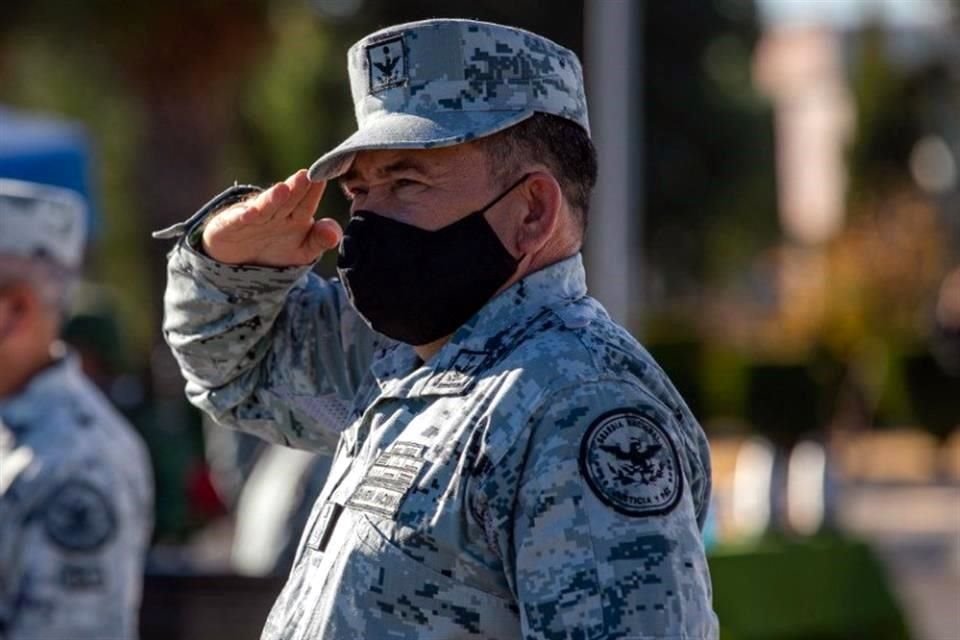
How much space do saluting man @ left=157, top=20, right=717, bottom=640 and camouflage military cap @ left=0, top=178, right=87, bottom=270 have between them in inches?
44.5

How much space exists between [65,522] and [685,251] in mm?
30232

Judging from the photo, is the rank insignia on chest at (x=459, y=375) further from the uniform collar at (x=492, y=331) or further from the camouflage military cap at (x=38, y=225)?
the camouflage military cap at (x=38, y=225)

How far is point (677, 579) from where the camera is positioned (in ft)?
7.01

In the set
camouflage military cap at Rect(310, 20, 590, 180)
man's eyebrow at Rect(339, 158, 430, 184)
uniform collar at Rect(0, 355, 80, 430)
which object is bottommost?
uniform collar at Rect(0, 355, 80, 430)

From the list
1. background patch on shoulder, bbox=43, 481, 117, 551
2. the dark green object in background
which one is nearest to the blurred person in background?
background patch on shoulder, bbox=43, 481, 117, 551

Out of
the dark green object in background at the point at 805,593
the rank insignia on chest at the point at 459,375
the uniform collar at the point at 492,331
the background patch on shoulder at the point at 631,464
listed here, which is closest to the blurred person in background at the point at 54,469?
the uniform collar at the point at 492,331

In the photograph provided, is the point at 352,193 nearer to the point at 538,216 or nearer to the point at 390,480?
the point at 538,216

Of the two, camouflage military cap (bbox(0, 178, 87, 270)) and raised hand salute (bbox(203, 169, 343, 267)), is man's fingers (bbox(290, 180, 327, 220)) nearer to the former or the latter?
raised hand salute (bbox(203, 169, 343, 267))

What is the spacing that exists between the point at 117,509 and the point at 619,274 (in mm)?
9124

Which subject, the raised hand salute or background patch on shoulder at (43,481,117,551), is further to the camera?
background patch on shoulder at (43,481,117,551)

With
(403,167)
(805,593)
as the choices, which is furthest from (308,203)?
(805,593)

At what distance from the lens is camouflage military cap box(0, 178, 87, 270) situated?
375 centimetres

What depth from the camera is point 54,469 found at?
11.6 ft

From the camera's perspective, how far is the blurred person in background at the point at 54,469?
3.44m
